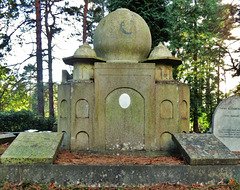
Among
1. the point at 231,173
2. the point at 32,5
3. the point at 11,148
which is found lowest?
the point at 231,173

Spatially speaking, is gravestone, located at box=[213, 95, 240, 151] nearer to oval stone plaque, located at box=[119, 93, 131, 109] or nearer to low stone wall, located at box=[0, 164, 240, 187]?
oval stone plaque, located at box=[119, 93, 131, 109]

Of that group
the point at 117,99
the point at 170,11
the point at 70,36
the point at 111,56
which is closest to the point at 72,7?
the point at 70,36

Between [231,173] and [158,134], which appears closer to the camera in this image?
[231,173]

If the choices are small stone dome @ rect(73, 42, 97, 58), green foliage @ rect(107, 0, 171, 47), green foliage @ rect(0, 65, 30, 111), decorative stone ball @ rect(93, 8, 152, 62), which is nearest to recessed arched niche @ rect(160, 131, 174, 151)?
decorative stone ball @ rect(93, 8, 152, 62)

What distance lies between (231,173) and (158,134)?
1643 millimetres

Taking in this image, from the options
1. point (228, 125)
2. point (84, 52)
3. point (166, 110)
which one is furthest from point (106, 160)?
point (228, 125)

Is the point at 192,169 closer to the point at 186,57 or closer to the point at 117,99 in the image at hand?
the point at 117,99

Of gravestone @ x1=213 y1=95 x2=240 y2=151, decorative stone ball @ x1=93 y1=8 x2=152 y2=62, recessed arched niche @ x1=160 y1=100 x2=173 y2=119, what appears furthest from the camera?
gravestone @ x1=213 y1=95 x2=240 y2=151

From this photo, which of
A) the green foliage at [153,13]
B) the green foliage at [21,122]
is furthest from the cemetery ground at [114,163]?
the green foliage at [153,13]

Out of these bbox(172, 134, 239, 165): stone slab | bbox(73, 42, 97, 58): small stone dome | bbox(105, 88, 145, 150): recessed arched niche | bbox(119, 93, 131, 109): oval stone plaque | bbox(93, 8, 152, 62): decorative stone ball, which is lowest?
bbox(172, 134, 239, 165): stone slab

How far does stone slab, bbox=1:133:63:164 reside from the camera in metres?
4.07

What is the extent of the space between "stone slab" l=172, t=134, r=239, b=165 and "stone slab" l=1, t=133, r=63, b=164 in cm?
243

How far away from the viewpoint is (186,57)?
1381 centimetres

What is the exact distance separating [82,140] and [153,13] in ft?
30.8
